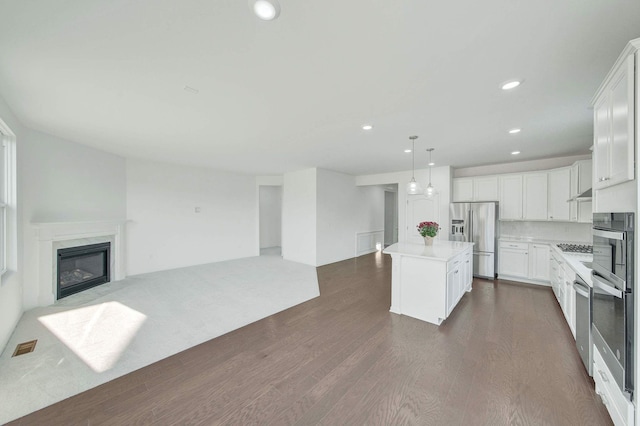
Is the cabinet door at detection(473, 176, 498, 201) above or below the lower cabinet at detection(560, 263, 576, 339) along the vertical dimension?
above

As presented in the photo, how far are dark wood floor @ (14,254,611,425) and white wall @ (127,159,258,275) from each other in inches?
159

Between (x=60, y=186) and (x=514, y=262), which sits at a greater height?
(x=60, y=186)

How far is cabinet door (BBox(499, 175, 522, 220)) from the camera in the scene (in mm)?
5055

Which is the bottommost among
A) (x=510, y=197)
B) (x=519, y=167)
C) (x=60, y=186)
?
(x=510, y=197)

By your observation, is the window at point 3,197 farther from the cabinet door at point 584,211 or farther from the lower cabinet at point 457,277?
the cabinet door at point 584,211

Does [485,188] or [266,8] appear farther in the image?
[485,188]

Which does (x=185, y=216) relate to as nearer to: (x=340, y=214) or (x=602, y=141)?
(x=340, y=214)

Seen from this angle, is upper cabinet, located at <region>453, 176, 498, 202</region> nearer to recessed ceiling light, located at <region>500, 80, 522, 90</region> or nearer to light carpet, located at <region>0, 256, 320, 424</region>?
recessed ceiling light, located at <region>500, 80, 522, 90</region>

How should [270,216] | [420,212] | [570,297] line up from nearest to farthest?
[570,297]
[420,212]
[270,216]

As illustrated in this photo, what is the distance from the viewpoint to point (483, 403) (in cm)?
184

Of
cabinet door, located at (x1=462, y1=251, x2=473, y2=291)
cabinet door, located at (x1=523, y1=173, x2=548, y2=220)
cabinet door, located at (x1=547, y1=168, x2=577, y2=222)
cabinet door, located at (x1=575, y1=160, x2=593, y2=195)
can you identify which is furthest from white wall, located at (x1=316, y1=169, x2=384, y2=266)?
cabinet door, located at (x1=575, y1=160, x2=593, y2=195)

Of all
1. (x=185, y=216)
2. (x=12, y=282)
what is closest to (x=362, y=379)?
(x=12, y=282)

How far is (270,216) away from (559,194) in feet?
27.2

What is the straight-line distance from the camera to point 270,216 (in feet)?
31.0
